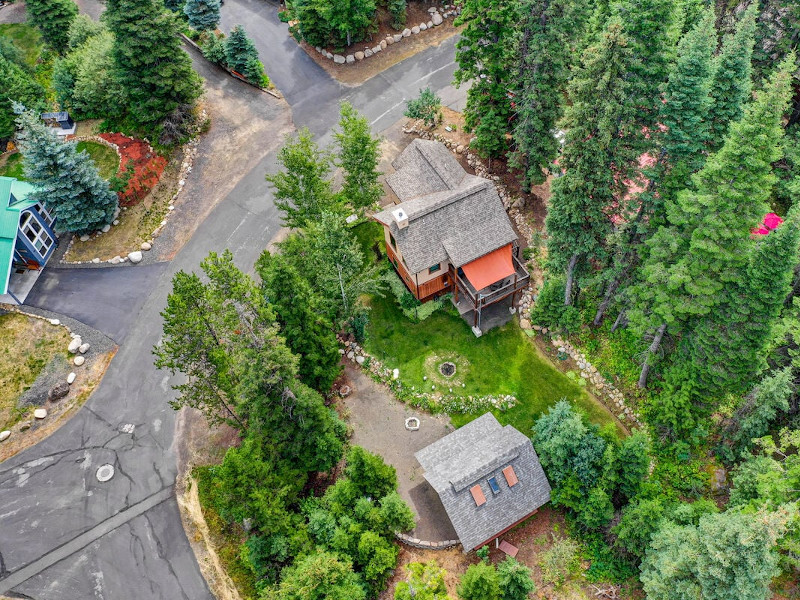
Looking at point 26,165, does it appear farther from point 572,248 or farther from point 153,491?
point 572,248

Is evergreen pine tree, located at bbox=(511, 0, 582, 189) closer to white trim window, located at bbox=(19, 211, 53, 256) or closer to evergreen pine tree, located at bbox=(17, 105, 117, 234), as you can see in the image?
evergreen pine tree, located at bbox=(17, 105, 117, 234)

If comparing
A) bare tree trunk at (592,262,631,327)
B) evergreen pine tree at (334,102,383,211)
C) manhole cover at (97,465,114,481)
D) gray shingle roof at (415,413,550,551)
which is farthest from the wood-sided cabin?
manhole cover at (97,465,114,481)

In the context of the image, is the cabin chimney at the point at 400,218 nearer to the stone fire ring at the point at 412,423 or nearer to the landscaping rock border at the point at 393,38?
the stone fire ring at the point at 412,423

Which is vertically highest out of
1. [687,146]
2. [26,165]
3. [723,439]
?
[26,165]

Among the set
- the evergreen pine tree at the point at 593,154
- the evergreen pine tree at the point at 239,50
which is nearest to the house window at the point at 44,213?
the evergreen pine tree at the point at 239,50

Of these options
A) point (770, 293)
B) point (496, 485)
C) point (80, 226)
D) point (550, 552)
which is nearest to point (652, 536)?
point (550, 552)

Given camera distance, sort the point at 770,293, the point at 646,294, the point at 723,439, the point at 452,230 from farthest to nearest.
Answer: the point at 452,230
the point at 723,439
the point at 646,294
the point at 770,293

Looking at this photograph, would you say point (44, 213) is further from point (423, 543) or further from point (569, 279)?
point (569, 279)

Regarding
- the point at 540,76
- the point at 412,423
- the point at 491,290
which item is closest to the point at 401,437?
the point at 412,423
